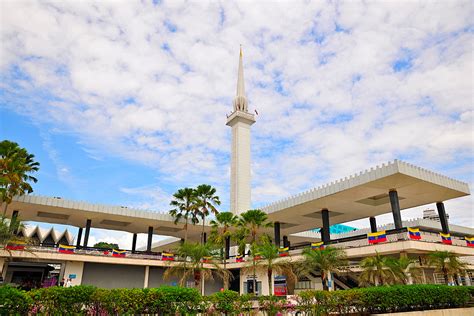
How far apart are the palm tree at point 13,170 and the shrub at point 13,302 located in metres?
19.0

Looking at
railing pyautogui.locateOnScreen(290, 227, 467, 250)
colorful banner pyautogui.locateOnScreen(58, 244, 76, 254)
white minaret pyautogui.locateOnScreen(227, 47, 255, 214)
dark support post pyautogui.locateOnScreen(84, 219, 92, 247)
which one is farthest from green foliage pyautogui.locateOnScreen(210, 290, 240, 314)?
white minaret pyautogui.locateOnScreen(227, 47, 255, 214)

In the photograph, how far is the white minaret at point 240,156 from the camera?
60688 mm

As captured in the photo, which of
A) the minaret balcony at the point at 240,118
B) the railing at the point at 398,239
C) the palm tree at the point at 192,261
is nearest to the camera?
the railing at the point at 398,239

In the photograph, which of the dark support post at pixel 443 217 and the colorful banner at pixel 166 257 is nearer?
the dark support post at pixel 443 217

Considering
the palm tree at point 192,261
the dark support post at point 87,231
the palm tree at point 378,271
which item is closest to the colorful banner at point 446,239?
the palm tree at point 378,271

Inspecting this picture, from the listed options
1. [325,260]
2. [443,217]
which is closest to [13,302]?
[325,260]

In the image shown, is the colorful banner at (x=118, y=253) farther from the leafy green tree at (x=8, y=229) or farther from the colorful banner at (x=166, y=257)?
the leafy green tree at (x=8, y=229)

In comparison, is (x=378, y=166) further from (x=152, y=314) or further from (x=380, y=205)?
(x=152, y=314)

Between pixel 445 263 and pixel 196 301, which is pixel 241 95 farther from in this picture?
pixel 196 301

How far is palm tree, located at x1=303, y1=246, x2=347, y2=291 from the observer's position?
1005 inches

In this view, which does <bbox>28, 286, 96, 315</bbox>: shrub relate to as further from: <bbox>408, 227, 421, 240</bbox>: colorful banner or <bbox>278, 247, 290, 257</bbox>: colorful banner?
<bbox>278, 247, 290, 257</bbox>: colorful banner

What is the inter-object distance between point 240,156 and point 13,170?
3897 centimetres

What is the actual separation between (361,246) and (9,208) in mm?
34689

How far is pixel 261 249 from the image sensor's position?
29.8m
